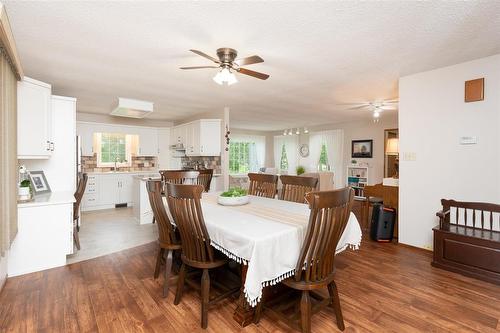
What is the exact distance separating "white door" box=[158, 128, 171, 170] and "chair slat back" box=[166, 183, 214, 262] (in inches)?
204

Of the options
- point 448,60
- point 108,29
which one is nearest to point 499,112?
point 448,60

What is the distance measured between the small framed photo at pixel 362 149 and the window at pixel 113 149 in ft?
19.9

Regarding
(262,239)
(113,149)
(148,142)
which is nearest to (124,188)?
(113,149)

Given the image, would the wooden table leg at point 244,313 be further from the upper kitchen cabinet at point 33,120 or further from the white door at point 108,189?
the white door at point 108,189

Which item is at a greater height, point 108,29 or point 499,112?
point 108,29

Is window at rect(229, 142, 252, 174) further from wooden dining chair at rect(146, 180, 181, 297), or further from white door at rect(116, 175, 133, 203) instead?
wooden dining chair at rect(146, 180, 181, 297)

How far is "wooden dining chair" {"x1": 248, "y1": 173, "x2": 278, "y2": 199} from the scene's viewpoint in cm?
304

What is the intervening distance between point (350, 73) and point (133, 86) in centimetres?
300

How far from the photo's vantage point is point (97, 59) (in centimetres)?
270

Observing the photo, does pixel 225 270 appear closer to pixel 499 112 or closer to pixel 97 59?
pixel 97 59

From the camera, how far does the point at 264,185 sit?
3.13 metres

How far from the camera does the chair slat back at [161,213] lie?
6.82 feet

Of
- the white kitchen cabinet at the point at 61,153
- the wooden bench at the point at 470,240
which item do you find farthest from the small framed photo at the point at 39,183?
the wooden bench at the point at 470,240

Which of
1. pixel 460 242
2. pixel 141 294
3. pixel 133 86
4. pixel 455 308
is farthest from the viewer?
pixel 133 86
